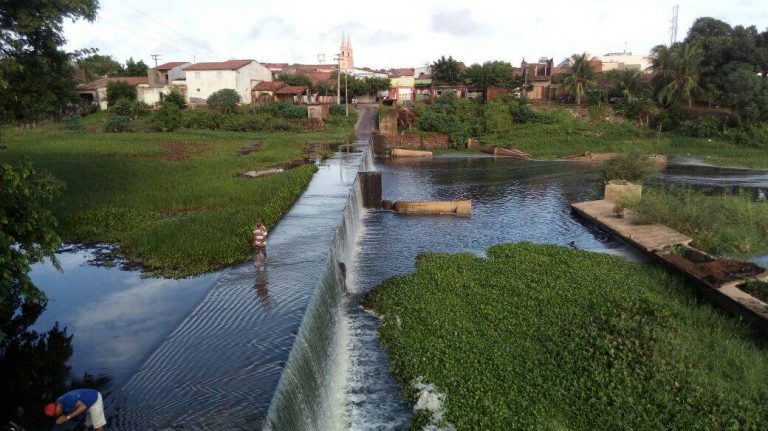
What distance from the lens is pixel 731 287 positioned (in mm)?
15570

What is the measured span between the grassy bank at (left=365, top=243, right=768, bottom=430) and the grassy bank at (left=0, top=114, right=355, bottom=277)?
668 cm

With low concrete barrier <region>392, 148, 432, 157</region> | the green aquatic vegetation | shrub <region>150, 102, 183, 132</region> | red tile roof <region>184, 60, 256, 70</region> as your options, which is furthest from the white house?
the green aquatic vegetation

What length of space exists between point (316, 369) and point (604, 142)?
55.3m

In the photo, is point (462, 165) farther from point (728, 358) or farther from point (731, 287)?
point (728, 358)

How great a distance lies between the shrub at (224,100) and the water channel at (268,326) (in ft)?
142

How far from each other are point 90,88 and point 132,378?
76.5 meters

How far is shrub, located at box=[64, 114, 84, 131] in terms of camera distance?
55.4m

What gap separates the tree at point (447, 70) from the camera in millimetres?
83125

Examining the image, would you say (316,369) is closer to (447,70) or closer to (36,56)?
(36,56)

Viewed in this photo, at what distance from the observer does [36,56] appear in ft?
54.6

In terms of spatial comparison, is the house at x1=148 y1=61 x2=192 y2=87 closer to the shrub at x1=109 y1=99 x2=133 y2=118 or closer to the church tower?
the shrub at x1=109 y1=99 x2=133 y2=118

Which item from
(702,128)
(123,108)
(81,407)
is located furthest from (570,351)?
(123,108)

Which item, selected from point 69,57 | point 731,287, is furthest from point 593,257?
point 69,57

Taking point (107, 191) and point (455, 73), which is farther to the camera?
→ point (455, 73)
